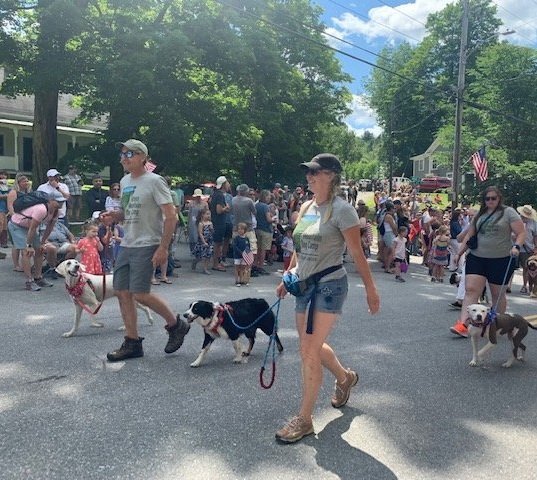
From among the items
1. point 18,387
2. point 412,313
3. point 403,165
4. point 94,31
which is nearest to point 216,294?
point 412,313

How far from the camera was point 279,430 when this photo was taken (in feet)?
12.3

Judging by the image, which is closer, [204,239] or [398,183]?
[204,239]

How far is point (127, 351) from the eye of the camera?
5.25 meters

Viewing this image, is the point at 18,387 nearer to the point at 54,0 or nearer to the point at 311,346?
the point at 311,346

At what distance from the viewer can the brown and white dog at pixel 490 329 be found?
5459 mm

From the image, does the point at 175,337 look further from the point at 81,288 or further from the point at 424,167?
→ the point at 424,167

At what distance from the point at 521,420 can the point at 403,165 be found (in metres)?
70.6

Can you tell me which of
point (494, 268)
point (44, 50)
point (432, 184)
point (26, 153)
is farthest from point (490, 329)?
point (432, 184)

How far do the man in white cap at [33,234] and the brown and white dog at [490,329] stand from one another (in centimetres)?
646

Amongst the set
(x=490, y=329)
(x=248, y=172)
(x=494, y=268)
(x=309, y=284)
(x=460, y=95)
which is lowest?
(x=490, y=329)

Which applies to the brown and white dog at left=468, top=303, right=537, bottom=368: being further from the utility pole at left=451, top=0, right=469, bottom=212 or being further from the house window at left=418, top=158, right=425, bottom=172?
the house window at left=418, top=158, right=425, bottom=172

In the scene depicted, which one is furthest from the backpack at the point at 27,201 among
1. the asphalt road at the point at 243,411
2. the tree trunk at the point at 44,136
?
the tree trunk at the point at 44,136

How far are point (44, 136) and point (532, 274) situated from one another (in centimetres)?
1550

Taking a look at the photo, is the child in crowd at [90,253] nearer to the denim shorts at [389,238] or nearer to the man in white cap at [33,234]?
the man in white cap at [33,234]
